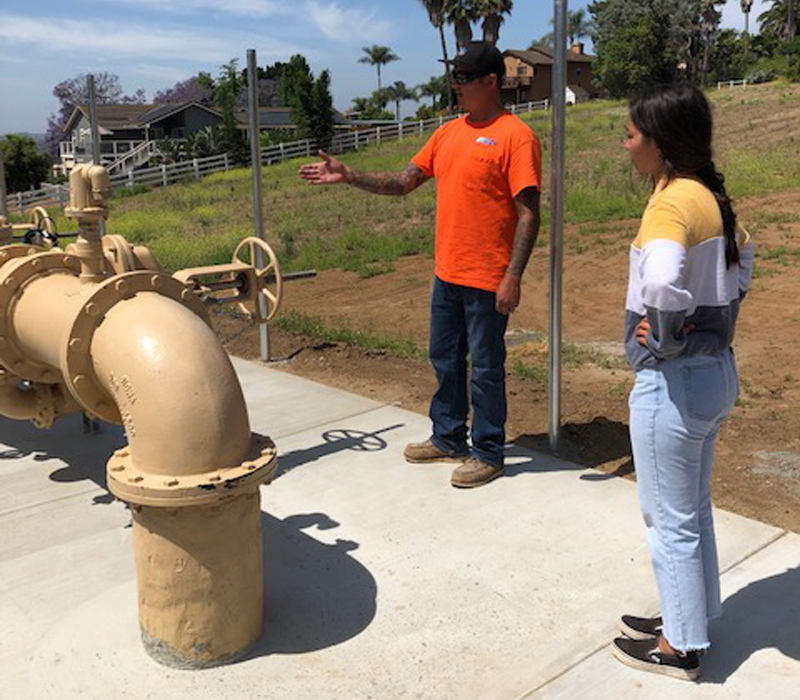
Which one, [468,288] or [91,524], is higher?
[468,288]

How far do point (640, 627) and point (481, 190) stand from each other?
1.86m

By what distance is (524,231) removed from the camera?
3.52 metres

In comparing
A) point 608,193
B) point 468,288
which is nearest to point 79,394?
point 468,288

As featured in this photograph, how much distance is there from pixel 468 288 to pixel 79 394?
1.70m

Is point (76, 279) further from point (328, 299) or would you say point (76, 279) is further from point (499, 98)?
point (328, 299)

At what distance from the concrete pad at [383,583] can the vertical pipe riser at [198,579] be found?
75 millimetres

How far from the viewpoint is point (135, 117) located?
47438mm

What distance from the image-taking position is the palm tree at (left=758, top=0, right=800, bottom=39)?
68312 millimetres

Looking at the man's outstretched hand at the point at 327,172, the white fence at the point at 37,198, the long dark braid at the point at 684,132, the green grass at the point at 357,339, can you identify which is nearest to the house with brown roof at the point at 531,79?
the white fence at the point at 37,198

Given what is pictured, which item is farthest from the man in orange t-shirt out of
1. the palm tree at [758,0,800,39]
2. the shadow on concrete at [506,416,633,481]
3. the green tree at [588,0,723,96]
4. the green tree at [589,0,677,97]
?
the palm tree at [758,0,800,39]

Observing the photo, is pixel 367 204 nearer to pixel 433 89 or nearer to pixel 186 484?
pixel 186 484

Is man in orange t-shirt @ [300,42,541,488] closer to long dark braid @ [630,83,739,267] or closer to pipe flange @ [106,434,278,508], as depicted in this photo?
long dark braid @ [630,83,739,267]

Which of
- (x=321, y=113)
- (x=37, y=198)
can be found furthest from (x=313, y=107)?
(x=37, y=198)

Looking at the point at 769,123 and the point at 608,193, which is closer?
the point at 608,193
